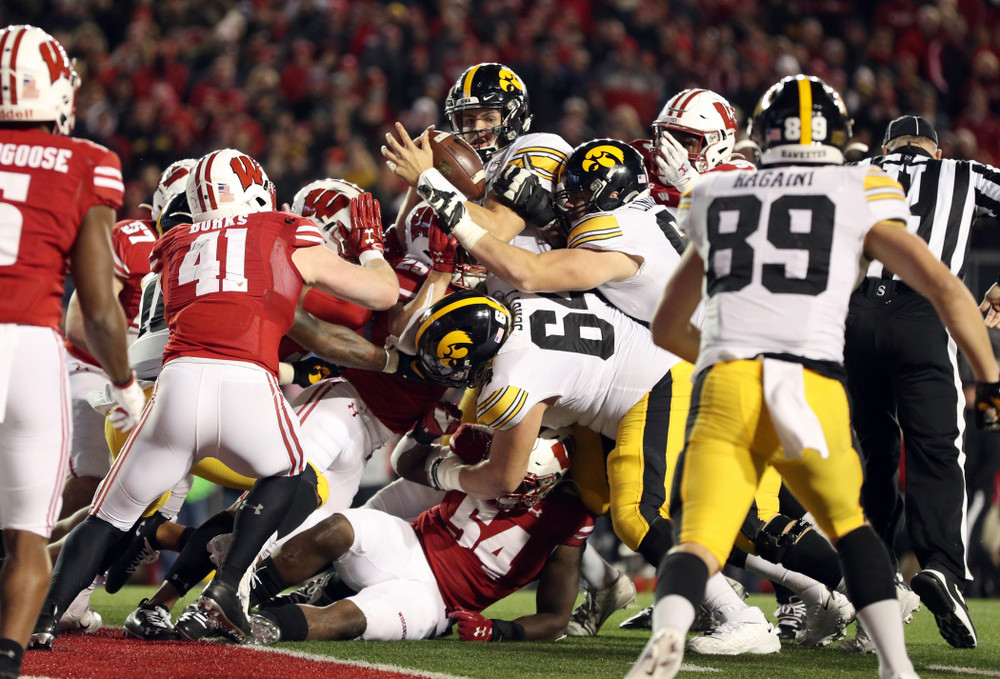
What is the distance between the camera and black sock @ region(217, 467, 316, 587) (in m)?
4.26

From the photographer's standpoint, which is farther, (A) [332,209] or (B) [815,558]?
(A) [332,209]

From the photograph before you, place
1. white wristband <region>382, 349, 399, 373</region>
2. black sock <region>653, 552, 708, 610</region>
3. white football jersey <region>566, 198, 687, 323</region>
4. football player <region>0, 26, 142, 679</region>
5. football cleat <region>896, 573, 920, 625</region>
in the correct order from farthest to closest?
white wristband <region>382, 349, 399, 373</region>
football cleat <region>896, 573, 920, 625</region>
white football jersey <region>566, 198, 687, 323</region>
football player <region>0, 26, 142, 679</region>
black sock <region>653, 552, 708, 610</region>

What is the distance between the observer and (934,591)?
4590 millimetres

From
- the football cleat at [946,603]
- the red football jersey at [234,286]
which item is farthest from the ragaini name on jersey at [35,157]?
the football cleat at [946,603]

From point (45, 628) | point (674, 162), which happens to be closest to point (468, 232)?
point (674, 162)

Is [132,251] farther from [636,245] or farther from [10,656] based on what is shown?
[10,656]

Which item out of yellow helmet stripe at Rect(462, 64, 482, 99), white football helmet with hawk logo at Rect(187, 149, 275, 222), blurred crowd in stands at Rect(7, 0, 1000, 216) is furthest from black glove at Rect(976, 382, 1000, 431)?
blurred crowd in stands at Rect(7, 0, 1000, 216)

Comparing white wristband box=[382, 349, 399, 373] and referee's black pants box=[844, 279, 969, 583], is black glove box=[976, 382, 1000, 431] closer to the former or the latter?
referee's black pants box=[844, 279, 969, 583]

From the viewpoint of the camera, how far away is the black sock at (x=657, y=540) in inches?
173

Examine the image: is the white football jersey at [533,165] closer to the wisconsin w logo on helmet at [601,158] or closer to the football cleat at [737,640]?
the wisconsin w logo on helmet at [601,158]

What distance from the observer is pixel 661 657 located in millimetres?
2834

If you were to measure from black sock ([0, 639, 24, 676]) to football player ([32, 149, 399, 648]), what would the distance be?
1027 millimetres

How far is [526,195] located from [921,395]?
1.73m

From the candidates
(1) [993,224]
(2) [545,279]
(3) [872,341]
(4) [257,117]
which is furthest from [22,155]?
(4) [257,117]
